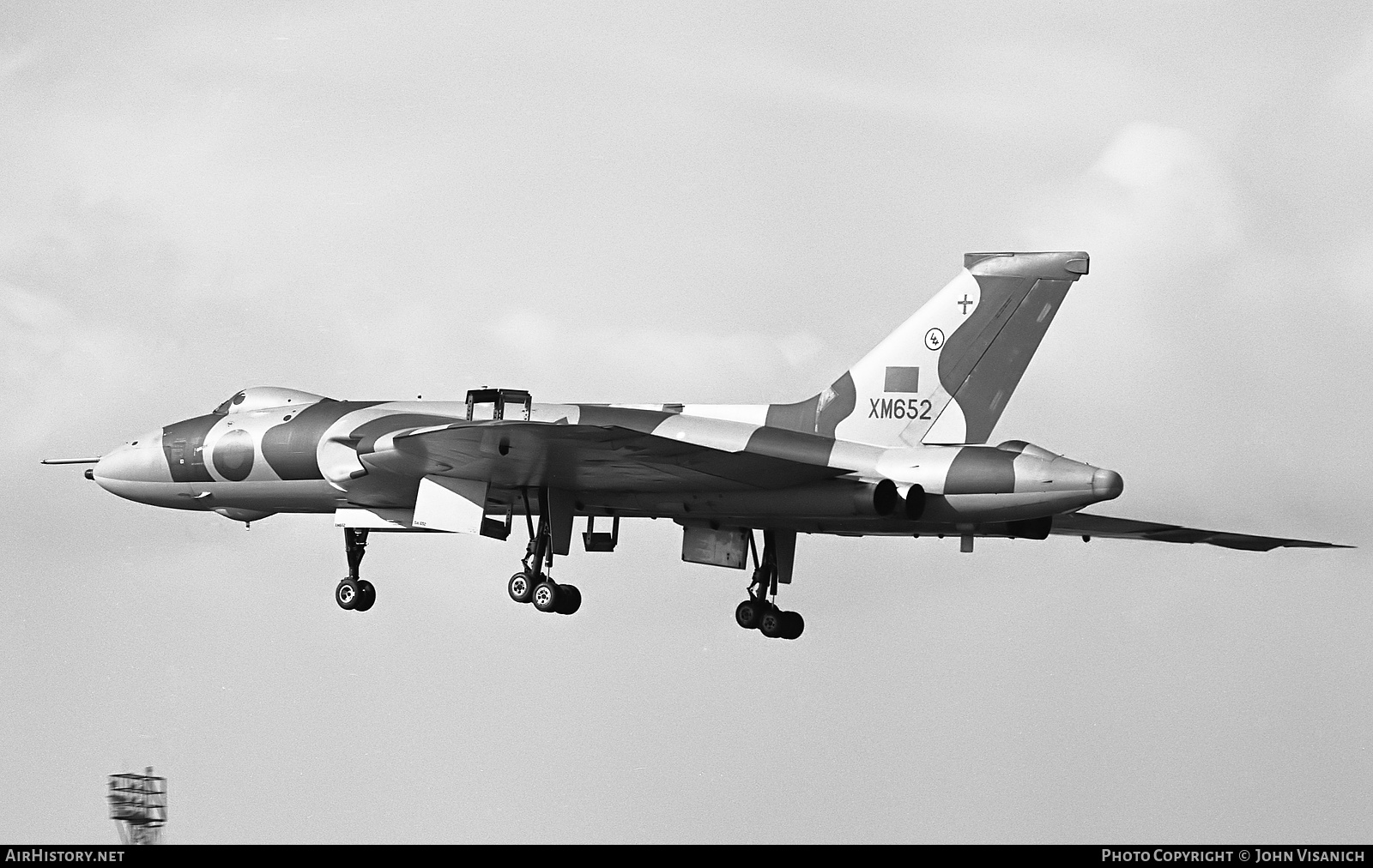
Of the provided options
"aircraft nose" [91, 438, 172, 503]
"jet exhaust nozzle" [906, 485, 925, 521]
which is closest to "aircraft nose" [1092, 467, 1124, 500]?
"jet exhaust nozzle" [906, 485, 925, 521]

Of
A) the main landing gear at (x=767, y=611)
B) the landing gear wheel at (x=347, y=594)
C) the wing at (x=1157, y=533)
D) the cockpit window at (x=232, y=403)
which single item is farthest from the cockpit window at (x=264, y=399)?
the wing at (x=1157, y=533)

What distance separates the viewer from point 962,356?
34.2 m

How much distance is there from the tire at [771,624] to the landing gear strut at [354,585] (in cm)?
717

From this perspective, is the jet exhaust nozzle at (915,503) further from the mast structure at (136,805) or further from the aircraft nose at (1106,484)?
the mast structure at (136,805)

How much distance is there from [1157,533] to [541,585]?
37.6ft

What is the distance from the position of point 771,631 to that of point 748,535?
208 cm

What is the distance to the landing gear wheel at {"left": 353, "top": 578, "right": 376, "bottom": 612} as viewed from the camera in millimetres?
38938

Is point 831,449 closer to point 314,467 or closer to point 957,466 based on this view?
point 957,466

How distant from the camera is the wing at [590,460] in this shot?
32.5 metres

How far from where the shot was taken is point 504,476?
35.5 m

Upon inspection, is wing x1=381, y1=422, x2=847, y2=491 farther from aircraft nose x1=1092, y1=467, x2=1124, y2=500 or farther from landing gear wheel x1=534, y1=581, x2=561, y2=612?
aircraft nose x1=1092, y1=467, x2=1124, y2=500

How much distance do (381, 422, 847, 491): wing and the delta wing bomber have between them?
4 cm
